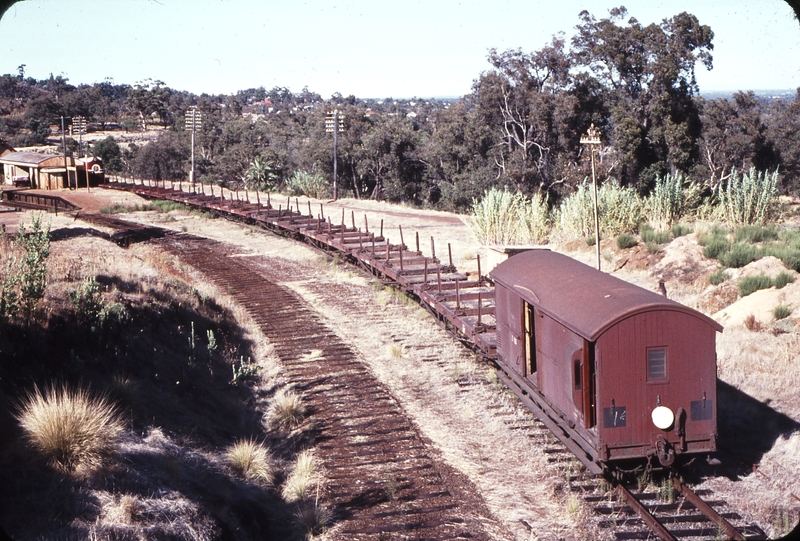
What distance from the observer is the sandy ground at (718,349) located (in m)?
8.28

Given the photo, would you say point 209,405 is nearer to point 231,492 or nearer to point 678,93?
point 231,492

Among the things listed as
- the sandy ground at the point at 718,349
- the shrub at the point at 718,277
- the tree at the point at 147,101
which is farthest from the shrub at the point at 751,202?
the tree at the point at 147,101

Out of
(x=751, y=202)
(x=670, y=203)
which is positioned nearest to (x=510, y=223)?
(x=670, y=203)

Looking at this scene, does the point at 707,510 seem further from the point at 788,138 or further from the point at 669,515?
the point at 788,138

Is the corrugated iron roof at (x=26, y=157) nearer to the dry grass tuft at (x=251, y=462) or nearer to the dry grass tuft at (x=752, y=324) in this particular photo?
the dry grass tuft at (x=251, y=462)

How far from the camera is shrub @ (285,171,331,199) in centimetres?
4680

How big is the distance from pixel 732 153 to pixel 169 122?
3289 inches

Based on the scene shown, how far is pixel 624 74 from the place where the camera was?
105 ft

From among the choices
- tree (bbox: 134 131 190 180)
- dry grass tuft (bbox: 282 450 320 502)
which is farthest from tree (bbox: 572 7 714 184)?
tree (bbox: 134 131 190 180)

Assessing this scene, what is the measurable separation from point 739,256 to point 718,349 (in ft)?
17.6

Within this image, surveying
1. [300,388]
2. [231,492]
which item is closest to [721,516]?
[231,492]

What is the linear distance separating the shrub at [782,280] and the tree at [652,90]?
16081mm

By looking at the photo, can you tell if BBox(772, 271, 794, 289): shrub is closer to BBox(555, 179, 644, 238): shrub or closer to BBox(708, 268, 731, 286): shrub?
BBox(708, 268, 731, 286): shrub

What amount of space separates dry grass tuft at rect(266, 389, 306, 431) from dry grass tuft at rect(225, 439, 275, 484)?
4.48ft
